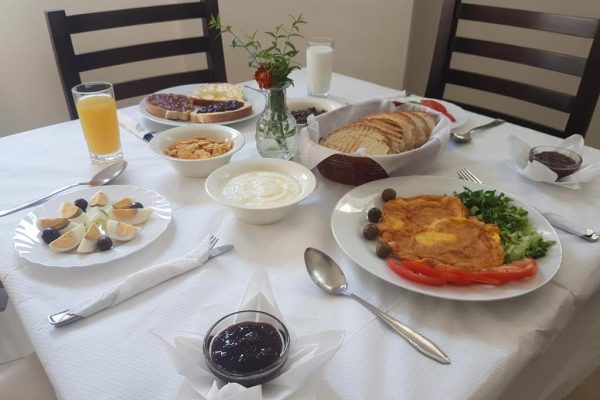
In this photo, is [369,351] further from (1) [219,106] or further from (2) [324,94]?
(2) [324,94]

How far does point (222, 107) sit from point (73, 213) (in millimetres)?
619

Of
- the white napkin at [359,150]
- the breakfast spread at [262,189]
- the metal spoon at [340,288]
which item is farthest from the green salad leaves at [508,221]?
the breakfast spread at [262,189]

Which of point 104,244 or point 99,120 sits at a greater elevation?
point 99,120

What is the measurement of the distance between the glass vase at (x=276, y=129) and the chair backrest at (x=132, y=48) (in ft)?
2.73

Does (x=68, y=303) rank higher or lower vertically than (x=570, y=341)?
higher

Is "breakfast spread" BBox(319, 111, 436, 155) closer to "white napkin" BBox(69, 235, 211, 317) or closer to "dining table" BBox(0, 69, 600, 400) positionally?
"dining table" BBox(0, 69, 600, 400)

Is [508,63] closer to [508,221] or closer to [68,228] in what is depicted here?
[508,221]

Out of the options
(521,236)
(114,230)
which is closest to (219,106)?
(114,230)

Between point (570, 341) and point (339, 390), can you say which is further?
point (570, 341)

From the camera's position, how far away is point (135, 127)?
1356mm

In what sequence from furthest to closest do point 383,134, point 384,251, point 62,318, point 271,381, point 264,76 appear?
point 383,134, point 264,76, point 384,251, point 62,318, point 271,381

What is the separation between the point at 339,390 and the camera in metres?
0.59

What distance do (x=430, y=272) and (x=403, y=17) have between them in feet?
8.50

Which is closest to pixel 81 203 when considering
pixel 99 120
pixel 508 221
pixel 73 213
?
pixel 73 213
